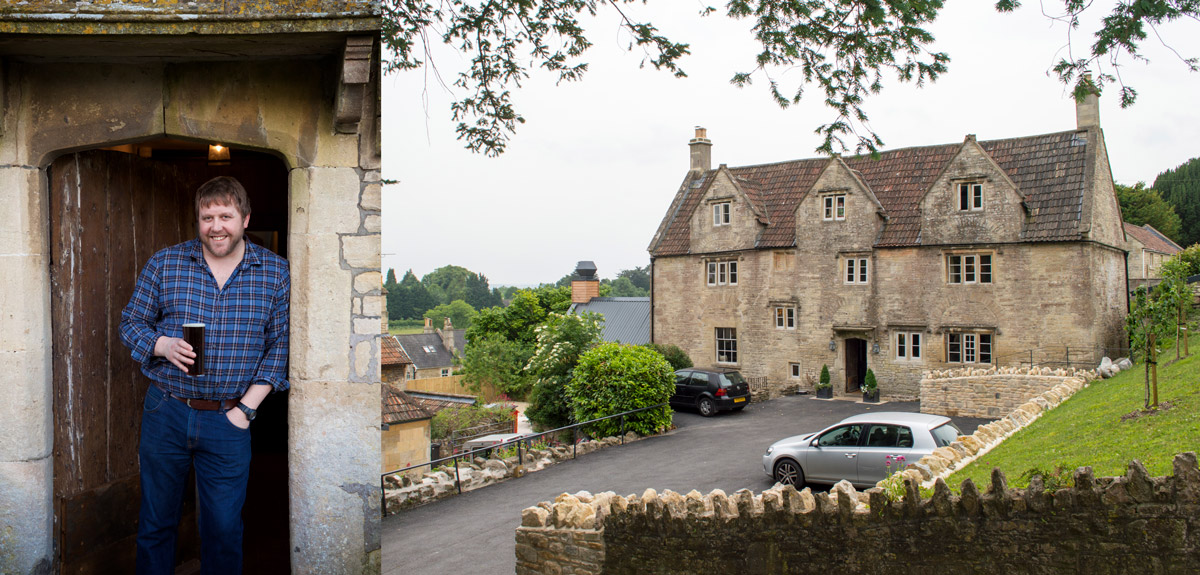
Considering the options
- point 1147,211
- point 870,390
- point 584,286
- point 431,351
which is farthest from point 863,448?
point 431,351

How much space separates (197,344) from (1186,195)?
7625 cm

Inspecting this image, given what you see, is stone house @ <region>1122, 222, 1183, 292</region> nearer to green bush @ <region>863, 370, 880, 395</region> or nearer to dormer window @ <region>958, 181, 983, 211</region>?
dormer window @ <region>958, 181, 983, 211</region>

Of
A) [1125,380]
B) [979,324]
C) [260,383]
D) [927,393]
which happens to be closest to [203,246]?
[260,383]

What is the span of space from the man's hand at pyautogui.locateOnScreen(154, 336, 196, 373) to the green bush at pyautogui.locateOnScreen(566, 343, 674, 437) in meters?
17.1

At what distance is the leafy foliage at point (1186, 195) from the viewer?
204 feet

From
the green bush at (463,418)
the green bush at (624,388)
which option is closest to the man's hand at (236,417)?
the green bush at (624,388)

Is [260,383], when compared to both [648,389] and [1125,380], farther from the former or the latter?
[1125,380]

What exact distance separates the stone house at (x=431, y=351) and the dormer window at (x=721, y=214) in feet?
132

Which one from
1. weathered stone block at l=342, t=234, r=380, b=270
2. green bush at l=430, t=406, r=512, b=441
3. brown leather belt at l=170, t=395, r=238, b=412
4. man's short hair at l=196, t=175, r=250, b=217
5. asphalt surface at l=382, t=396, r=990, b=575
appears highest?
man's short hair at l=196, t=175, r=250, b=217

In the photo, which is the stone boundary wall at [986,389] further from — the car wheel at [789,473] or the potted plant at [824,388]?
the car wheel at [789,473]

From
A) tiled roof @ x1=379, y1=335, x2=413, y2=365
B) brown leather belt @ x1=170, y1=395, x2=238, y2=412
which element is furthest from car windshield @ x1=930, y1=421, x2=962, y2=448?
tiled roof @ x1=379, y1=335, x2=413, y2=365

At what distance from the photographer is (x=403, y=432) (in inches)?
798

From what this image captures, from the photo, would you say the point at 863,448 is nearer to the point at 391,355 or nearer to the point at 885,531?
the point at 885,531

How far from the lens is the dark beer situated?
4.77m
